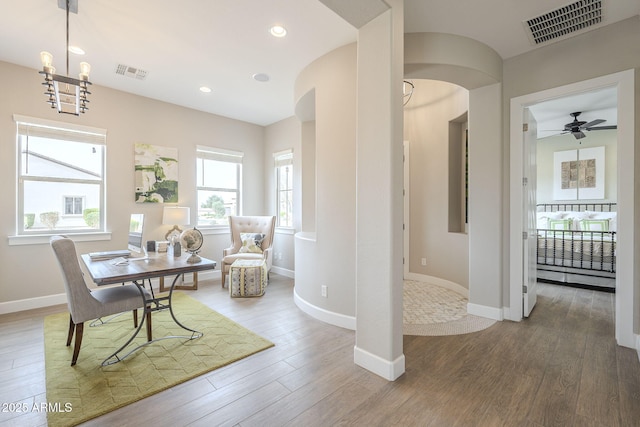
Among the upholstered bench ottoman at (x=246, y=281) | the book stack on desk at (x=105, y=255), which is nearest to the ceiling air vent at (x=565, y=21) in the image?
the upholstered bench ottoman at (x=246, y=281)

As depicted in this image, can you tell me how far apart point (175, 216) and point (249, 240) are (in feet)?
4.01

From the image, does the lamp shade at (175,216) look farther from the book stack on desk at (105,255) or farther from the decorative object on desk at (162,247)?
the book stack on desk at (105,255)

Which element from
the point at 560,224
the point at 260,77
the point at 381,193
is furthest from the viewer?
the point at 560,224

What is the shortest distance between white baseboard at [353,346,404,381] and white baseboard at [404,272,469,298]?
240cm

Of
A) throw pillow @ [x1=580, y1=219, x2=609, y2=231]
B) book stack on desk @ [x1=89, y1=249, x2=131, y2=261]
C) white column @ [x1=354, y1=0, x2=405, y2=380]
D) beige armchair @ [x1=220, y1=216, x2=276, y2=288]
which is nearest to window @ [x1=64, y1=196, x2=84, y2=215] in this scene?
book stack on desk @ [x1=89, y1=249, x2=131, y2=261]

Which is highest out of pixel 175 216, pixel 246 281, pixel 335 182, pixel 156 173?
pixel 156 173

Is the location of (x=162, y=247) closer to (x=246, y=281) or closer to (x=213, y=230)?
(x=246, y=281)

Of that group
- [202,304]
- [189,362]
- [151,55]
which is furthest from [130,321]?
[151,55]

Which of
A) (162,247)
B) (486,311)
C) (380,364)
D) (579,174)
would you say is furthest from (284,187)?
(579,174)

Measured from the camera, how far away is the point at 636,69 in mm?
2461

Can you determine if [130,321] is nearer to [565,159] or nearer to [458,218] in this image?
[458,218]

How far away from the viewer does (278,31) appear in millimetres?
2783

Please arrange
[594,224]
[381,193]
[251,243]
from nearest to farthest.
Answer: [381,193] < [251,243] < [594,224]

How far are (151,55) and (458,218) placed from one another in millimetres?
4799
